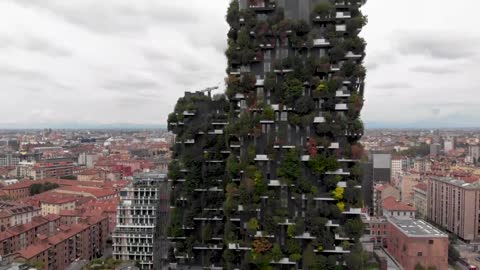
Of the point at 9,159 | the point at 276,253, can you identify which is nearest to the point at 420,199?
the point at 276,253

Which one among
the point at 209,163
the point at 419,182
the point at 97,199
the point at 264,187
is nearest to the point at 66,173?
the point at 97,199

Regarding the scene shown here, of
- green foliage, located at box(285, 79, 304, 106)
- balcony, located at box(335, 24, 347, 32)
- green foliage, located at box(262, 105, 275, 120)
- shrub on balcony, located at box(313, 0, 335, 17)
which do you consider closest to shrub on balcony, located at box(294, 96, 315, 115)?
green foliage, located at box(285, 79, 304, 106)

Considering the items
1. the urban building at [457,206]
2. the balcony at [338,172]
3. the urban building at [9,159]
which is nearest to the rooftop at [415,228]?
the urban building at [457,206]

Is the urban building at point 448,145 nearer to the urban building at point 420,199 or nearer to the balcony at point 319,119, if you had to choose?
the urban building at point 420,199

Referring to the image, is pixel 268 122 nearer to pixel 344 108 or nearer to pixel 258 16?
pixel 344 108

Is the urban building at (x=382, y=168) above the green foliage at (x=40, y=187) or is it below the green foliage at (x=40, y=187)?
above

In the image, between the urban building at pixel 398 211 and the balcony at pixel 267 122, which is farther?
the urban building at pixel 398 211
